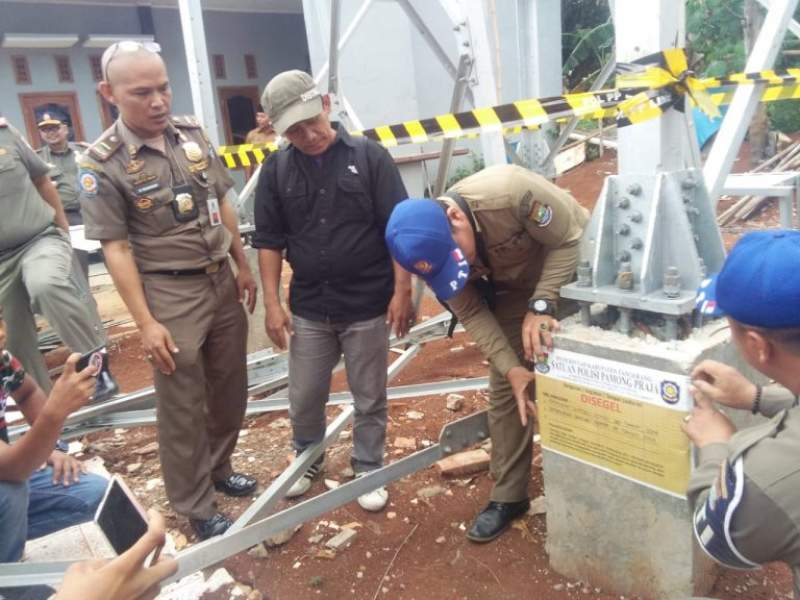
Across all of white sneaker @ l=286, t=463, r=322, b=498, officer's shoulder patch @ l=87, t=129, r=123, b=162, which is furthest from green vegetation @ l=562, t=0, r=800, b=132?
officer's shoulder patch @ l=87, t=129, r=123, b=162

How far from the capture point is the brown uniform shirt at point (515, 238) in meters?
2.49

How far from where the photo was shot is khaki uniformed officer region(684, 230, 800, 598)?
1.33 metres

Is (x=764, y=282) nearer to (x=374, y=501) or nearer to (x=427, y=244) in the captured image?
(x=427, y=244)

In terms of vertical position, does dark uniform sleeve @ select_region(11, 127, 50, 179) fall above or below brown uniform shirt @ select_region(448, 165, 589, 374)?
above

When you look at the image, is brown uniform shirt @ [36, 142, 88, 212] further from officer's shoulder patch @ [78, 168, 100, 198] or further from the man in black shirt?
the man in black shirt

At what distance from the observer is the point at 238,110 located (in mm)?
12734

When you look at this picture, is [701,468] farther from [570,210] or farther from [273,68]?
[273,68]

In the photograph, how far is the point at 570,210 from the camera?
257cm

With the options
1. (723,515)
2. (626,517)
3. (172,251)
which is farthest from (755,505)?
(172,251)

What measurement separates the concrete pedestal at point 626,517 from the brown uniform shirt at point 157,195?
167 centimetres

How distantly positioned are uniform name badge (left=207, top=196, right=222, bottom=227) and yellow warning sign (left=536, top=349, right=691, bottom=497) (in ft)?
5.38

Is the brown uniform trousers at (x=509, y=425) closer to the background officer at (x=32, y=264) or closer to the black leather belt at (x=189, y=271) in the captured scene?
the black leather belt at (x=189, y=271)

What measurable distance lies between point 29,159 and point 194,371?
6.41ft

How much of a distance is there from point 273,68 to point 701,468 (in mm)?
12739
